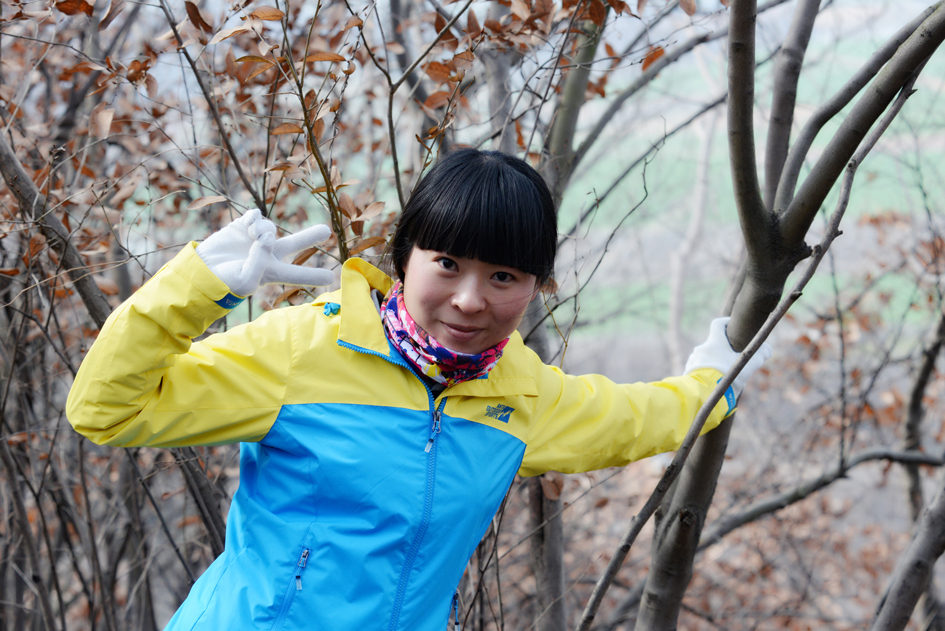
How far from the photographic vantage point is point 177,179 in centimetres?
278

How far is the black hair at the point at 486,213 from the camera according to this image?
1.30 meters

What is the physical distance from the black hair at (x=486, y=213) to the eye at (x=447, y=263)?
0.07 ft

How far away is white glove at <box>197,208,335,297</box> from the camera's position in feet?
3.83

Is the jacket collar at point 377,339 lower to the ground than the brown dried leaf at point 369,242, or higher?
lower

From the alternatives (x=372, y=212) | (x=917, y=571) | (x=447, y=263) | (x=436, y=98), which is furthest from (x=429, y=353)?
(x=917, y=571)

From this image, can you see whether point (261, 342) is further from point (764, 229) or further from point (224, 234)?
point (764, 229)

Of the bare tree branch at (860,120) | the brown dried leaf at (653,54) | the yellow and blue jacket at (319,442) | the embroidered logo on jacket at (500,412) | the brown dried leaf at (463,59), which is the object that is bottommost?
the yellow and blue jacket at (319,442)

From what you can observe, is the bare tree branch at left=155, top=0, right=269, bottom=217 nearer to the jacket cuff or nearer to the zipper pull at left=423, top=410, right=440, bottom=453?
the jacket cuff

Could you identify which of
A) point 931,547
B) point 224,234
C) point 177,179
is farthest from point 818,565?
point 224,234

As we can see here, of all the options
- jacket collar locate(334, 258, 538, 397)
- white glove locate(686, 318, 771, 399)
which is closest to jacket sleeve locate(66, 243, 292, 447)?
jacket collar locate(334, 258, 538, 397)

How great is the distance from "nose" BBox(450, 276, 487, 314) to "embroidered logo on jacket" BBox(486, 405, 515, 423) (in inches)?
10.0

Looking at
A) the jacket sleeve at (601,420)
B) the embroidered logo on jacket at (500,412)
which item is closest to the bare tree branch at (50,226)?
the embroidered logo on jacket at (500,412)

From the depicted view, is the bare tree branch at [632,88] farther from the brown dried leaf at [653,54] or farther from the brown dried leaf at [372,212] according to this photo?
the brown dried leaf at [372,212]

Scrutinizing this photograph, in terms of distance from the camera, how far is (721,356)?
5.63 ft
